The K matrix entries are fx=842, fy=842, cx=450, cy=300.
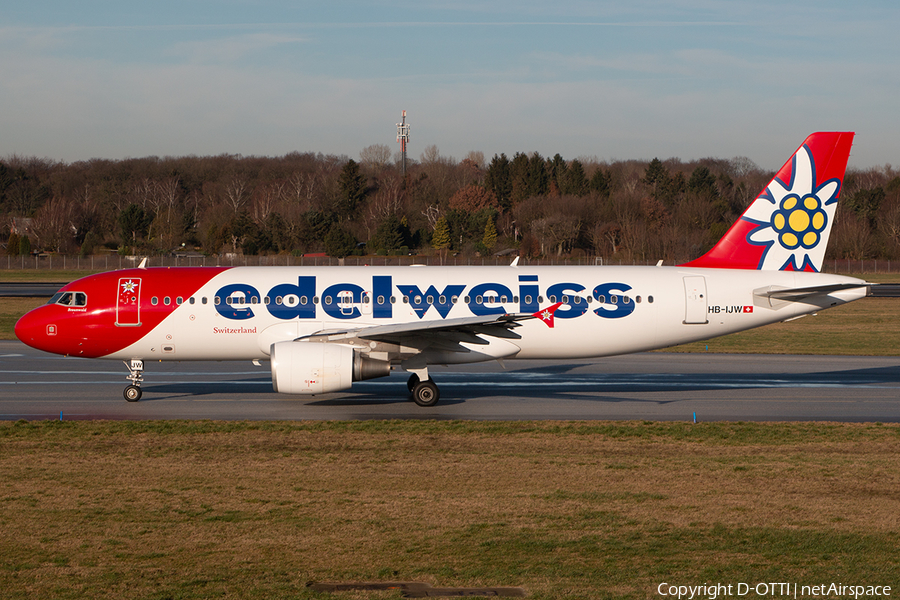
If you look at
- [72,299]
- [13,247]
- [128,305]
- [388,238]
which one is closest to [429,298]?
[128,305]

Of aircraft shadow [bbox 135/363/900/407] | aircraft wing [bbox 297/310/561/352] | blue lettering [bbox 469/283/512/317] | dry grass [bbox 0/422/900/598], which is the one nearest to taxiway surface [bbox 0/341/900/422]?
aircraft shadow [bbox 135/363/900/407]

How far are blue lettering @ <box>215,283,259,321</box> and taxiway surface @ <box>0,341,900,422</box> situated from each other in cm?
255

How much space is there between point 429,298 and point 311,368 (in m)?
4.41

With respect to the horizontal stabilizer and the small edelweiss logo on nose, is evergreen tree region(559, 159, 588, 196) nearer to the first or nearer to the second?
the small edelweiss logo on nose

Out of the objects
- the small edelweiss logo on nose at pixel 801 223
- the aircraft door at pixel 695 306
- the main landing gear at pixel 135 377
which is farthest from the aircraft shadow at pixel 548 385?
the small edelweiss logo on nose at pixel 801 223

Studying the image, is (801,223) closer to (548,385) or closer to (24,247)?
(548,385)

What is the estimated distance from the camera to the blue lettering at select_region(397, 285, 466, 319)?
24328 mm

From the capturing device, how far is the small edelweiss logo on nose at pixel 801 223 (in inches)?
1022

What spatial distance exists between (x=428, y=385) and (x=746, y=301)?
31.8ft

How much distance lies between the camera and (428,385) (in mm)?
23703

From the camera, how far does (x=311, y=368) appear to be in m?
21.7

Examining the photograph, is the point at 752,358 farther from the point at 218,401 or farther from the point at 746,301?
the point at 218,401

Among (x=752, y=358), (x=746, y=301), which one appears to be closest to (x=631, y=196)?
(x=752, y=358)

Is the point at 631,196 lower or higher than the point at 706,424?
higher
